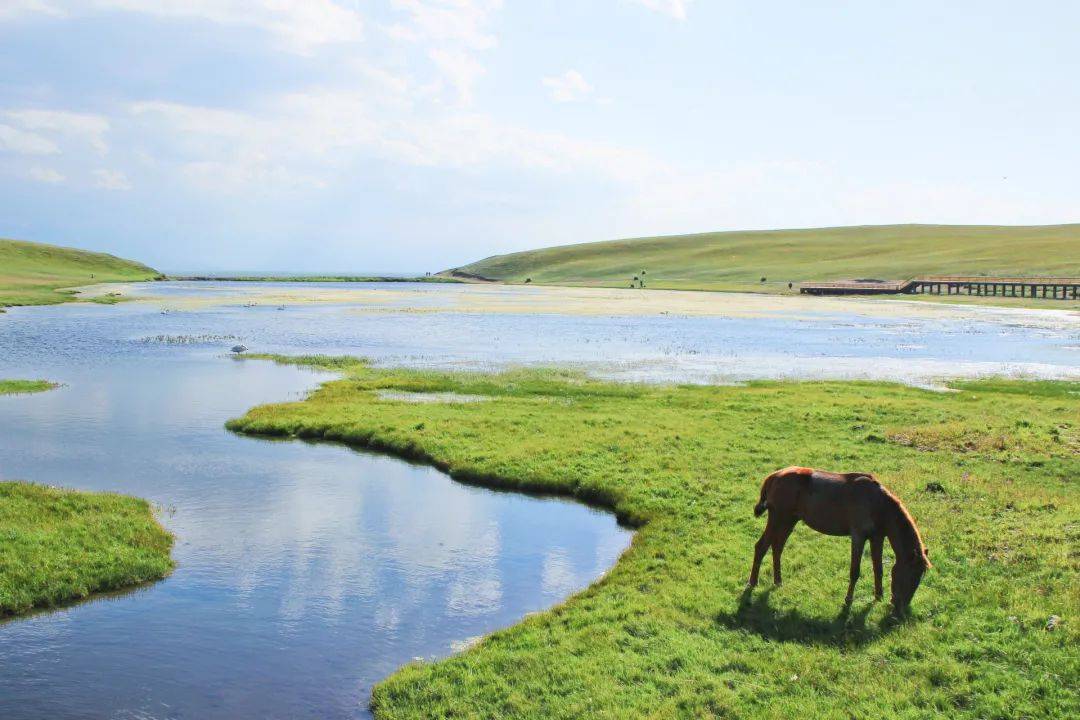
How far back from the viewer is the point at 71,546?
16672mm

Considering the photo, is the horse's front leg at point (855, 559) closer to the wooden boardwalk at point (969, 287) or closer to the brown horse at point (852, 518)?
the brown horse at point (852, 518)

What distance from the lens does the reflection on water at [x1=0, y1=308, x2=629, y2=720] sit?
40.4 ft

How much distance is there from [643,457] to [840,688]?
13394 millimetres

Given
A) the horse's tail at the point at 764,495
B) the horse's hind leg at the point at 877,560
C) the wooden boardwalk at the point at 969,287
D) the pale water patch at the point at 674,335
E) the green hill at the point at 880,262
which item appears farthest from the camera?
the green hill at the point at 880,262

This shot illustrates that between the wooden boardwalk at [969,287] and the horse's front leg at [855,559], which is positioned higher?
the wooden boardwalk at [969,287]

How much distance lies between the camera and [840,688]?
10.7 metres

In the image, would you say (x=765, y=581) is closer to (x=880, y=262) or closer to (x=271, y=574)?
(x=271, y=574)

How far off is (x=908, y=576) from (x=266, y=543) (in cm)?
1209

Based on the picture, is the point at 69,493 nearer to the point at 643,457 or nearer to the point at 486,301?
the point at 643,457

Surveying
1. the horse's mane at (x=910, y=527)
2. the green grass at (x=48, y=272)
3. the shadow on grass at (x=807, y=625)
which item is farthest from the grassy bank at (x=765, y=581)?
the green grass at (x=48, y=272)

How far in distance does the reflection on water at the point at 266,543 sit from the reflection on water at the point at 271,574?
43mm

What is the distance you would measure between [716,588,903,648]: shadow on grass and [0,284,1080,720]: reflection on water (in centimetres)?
363

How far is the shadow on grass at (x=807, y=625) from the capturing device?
12.1 metres

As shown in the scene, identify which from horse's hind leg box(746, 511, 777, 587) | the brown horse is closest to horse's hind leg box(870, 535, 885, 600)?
the brown horse
